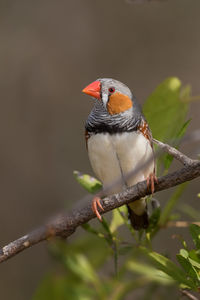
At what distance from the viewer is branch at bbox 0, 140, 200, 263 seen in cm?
116

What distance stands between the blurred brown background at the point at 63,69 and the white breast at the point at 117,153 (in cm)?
173

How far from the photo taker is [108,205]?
131 centimetres

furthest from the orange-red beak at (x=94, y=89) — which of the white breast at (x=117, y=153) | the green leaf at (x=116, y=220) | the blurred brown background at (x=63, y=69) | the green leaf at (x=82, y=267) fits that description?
the blurred brown background at (x=63, y=69)

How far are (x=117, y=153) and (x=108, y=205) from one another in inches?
19.3

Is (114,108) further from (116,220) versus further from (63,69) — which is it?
(63,69)

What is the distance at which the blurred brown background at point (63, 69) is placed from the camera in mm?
3654

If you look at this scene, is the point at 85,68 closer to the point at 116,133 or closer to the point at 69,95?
the point at 69,95

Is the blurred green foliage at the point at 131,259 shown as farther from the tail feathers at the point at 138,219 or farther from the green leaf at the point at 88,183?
the tail feathers at the point at 138,219

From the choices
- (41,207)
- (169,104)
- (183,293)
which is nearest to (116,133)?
(169,104)

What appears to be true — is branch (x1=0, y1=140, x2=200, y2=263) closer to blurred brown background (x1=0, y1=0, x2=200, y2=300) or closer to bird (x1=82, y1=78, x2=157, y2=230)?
bird (x1=82, y1=78, x2=157, y2=230)

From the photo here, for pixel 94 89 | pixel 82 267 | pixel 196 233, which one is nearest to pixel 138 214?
pixel 94 89

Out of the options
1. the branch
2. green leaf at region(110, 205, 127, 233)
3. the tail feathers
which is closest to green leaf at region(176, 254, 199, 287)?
the branch

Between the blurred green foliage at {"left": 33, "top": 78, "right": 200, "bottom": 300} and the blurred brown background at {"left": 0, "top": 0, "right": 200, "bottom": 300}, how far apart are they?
2.13m

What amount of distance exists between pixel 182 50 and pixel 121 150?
2444 mm
